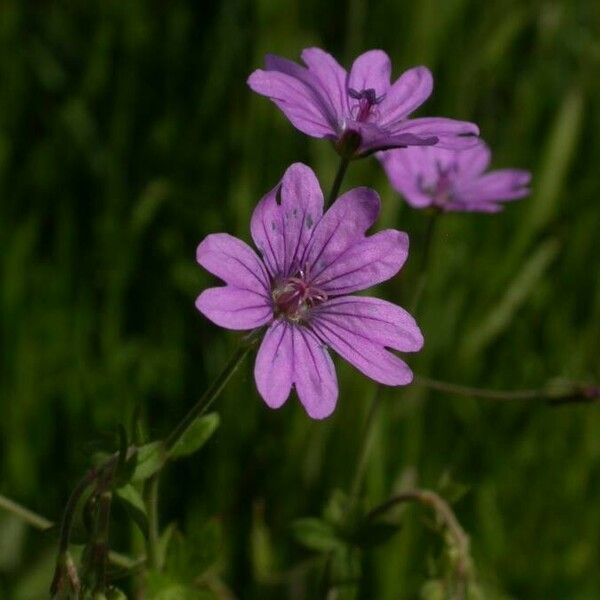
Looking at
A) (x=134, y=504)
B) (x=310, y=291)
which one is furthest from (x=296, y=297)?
(x=134, y=504)

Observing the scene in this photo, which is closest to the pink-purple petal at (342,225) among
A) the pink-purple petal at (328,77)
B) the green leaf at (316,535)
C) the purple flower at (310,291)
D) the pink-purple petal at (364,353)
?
the purple flower at (310,291)

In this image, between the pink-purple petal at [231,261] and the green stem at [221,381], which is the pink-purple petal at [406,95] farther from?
the green stem at [221,381]

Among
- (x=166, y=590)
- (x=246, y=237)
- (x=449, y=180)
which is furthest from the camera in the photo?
(x=246, y=237)

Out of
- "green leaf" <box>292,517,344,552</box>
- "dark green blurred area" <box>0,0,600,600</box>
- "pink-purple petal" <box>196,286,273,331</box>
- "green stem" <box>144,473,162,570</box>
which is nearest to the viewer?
"pink-purple petal" <box>196,286,273,331</box>

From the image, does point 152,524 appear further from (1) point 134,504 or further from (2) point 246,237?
(2) point 246,237

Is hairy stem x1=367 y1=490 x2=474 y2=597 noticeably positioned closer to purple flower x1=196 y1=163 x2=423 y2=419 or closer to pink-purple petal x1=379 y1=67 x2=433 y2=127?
purple flower x1=196 y1=163 x2=423 y2=419

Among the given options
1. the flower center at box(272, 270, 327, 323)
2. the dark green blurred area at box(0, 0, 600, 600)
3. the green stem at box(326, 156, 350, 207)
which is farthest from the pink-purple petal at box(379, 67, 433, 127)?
the dark green blurred area at box(0, 0, 600, 600)
